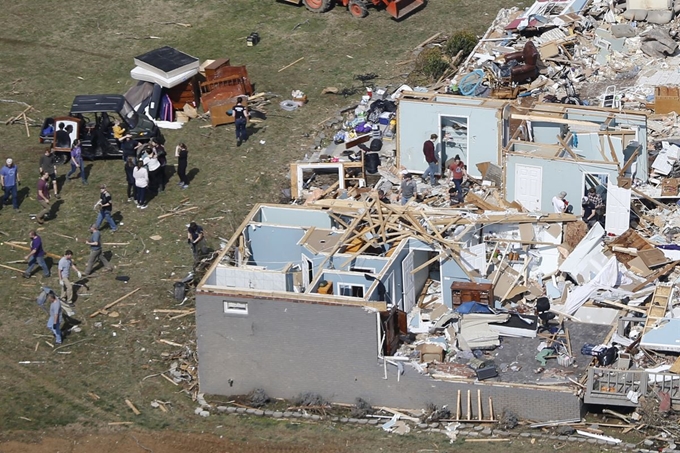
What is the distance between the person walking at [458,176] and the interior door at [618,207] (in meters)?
4.35

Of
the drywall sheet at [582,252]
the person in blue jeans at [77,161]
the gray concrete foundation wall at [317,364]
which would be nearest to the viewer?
the gray concrete foundation wall at [317,364]

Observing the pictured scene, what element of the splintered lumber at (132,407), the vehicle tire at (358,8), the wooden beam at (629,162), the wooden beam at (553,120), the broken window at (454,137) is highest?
the vehicle tire at (358,8)

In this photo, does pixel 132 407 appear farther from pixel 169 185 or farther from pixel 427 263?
pixel 169 185

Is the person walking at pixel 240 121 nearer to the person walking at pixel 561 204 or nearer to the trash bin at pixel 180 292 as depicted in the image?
the trash bin at pixel 180 292

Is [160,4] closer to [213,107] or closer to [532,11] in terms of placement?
[213,107]

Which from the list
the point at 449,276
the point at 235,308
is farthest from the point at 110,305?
the point at 449,276

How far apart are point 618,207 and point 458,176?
15.7 ft

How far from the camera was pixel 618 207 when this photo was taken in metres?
36.8

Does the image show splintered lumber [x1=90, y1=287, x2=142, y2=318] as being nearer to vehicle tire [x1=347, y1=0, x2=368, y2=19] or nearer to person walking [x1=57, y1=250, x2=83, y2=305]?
person walking [x1=57, y1=250, x2=83, y2=305]

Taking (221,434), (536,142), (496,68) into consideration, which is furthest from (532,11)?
(221,434)

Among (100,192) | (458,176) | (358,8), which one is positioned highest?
(358,8)

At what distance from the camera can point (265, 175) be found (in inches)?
1661

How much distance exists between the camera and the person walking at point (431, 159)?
131ft

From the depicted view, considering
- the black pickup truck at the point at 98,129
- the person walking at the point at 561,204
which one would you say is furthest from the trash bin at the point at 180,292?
the person walking at the point at 561,204
